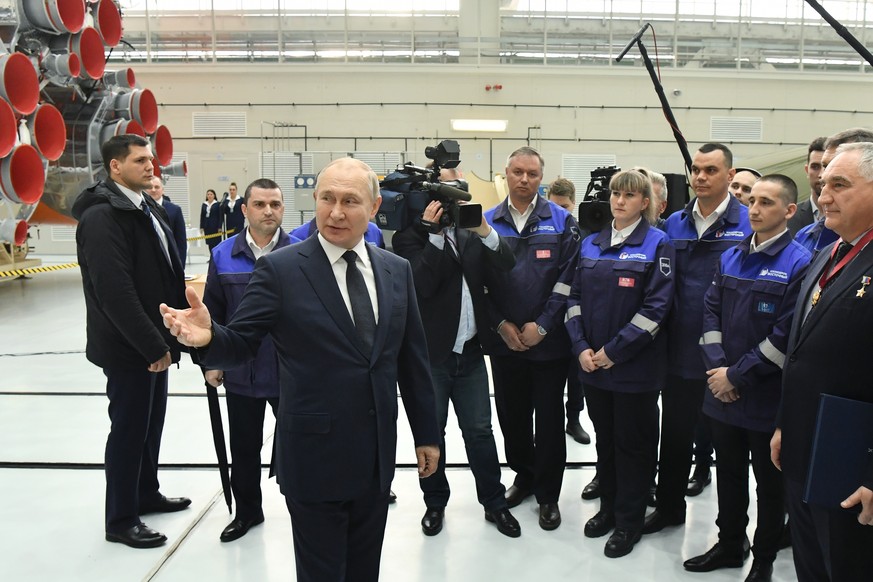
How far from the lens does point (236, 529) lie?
2980mm

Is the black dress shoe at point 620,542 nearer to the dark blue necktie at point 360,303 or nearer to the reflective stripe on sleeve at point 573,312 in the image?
the reflective stripe on sleeve at point 573,312

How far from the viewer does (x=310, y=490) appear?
1.78 meters

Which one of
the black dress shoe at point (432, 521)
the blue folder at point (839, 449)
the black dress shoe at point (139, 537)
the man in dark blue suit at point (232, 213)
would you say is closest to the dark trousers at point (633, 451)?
the black dress shoe at point (432, 521)

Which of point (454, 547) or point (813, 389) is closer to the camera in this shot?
point (813, 389)

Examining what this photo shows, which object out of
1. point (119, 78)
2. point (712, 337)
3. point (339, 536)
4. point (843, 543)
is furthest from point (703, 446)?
point (119, 78)

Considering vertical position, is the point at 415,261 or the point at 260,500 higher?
the point at 415,261

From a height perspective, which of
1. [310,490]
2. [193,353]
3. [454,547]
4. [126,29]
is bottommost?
[454,547]

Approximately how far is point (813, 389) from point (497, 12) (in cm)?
1470

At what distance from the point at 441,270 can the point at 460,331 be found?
336mm

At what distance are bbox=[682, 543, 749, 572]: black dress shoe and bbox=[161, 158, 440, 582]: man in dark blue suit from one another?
1.54 m

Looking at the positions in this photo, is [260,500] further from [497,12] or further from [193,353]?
[497,12]

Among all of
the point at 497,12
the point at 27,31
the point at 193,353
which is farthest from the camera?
the point at 497,12

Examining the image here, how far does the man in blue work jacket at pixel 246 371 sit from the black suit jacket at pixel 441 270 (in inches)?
25.2

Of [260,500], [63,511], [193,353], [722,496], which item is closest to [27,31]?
[63,511]
